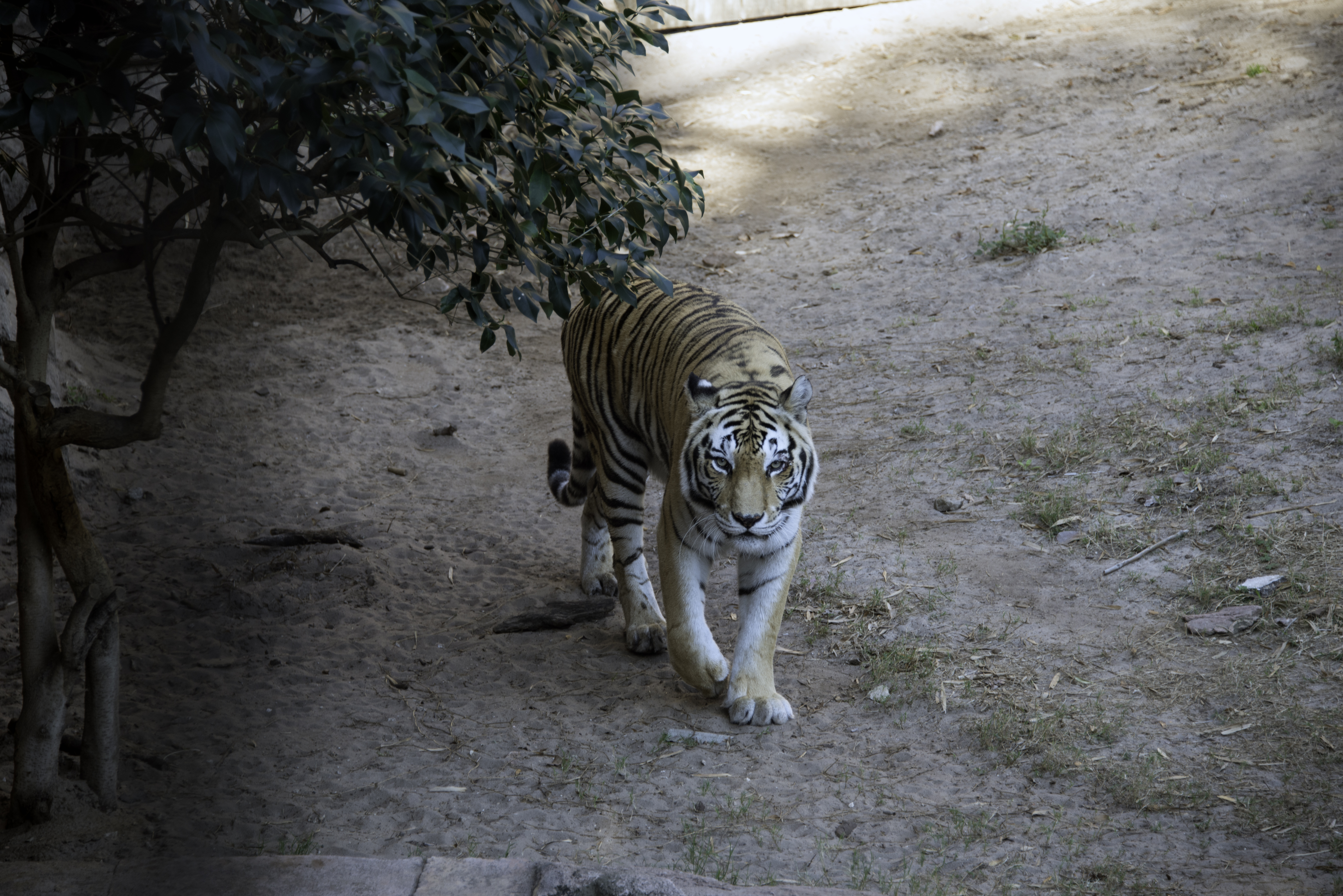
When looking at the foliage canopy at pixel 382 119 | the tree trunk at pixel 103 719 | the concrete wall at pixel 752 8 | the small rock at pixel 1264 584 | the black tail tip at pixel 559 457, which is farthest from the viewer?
the concrete wall at pixel 752 8

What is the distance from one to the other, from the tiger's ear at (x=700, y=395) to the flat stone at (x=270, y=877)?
1.75m

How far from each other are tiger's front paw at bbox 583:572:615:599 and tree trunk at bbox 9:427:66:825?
7.28 feet

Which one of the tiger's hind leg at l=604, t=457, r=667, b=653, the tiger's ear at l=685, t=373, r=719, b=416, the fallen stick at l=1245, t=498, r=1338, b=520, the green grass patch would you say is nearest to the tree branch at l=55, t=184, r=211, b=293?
the tiger's ear at l=685, t=373, r=719, b=416

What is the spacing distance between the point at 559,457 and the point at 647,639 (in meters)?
1.12

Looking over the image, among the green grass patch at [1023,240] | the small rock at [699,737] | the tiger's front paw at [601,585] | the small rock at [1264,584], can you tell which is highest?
the green grass patch at [1023,240]

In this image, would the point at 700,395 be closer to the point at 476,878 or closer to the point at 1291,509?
the point at 476,878

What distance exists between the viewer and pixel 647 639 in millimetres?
4152

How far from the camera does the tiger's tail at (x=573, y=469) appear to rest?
477 cm

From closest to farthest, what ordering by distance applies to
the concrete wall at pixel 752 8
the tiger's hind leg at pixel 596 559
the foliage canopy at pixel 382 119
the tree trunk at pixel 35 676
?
1. the foliage canopy at pixel 382 119
2. the tree trunk at pixel 35 676
3. the tiger's hind leg at pixel 596 559
4. the concrete wall at pixel 752 8

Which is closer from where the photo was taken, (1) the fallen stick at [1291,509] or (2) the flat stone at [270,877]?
(2) the flat stone at [270,877]

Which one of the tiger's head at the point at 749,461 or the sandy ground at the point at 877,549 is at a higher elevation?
the tiger's head at the point at 749,461

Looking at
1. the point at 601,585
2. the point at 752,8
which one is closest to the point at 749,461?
the point at 601,585

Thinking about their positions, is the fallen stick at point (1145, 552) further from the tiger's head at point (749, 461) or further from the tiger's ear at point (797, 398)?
the tiger's ear at point (797, 398)

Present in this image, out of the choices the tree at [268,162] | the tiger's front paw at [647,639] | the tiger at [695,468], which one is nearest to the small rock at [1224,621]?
the tiger at [695,468]
